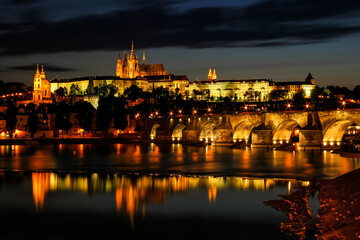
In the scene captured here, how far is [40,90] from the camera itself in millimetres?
140750

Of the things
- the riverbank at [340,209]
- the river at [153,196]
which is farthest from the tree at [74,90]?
the riverbank at [340,209]

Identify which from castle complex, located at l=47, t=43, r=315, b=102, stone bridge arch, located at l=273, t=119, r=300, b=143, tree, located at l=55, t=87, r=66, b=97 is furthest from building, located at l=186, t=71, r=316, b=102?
stone bridge arch, located at l=273, t=119, r=300, b=143

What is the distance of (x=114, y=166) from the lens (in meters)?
42.6

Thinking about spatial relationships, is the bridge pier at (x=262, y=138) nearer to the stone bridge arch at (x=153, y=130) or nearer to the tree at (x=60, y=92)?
the stone bridge arch at (x=153, y=130)

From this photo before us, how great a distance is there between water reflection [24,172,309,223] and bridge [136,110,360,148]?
22565 mm

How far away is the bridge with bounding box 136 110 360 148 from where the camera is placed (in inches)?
2104

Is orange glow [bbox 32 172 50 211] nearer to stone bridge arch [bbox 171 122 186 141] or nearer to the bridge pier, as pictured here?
the bridge pier

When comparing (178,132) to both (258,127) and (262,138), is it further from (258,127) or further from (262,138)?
(262,138)

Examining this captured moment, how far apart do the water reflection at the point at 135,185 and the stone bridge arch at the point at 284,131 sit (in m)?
26.9

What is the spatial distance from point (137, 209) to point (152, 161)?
23070 mm

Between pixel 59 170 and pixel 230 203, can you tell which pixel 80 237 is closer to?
pixel 230 203

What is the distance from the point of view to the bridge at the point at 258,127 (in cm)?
5344

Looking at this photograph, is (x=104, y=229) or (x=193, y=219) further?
(x=193, y=219)

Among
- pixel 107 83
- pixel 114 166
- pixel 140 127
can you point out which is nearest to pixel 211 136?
pixel 140 127
